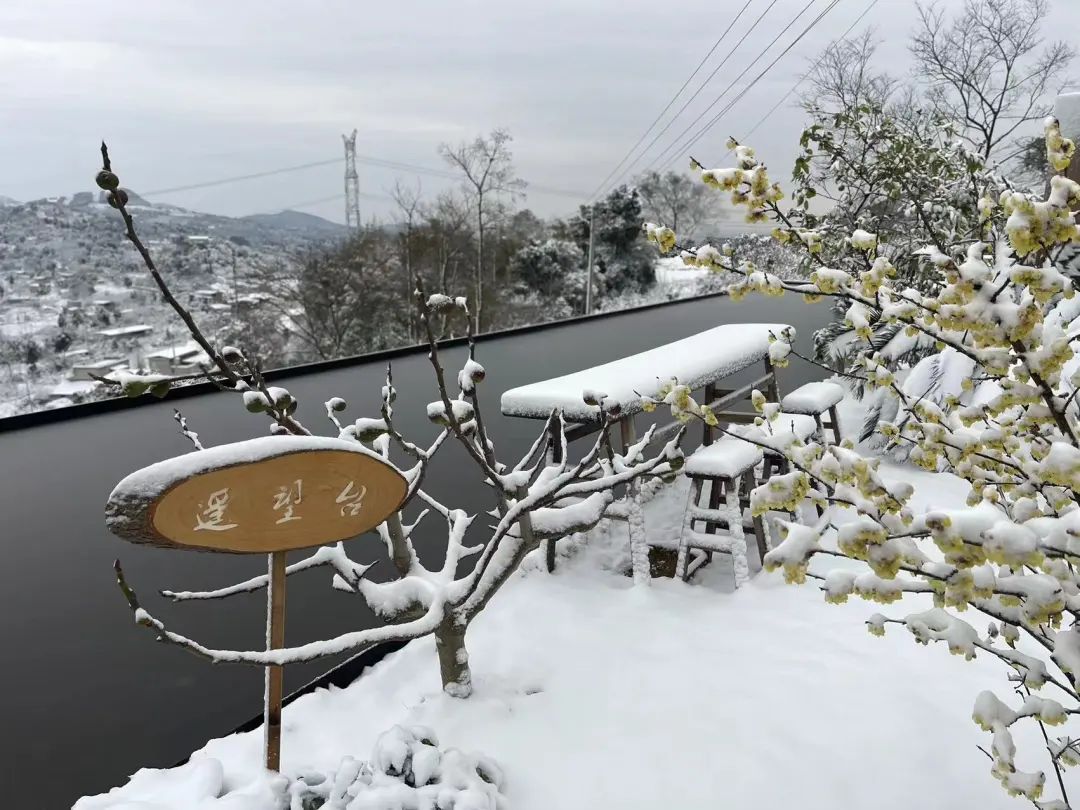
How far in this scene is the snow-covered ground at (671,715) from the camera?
1.41 metres

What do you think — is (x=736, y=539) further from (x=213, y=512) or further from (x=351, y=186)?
(x=351, y=186)

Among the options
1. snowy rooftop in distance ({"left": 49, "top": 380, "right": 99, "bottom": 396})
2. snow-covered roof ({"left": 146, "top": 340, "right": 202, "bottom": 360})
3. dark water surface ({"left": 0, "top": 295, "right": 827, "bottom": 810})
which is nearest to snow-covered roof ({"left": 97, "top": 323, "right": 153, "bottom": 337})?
snow-covered roof ({"left": 146, "top": 340, "right": 202, "bottom": 360})

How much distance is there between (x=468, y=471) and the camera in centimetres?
377

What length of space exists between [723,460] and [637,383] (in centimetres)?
40

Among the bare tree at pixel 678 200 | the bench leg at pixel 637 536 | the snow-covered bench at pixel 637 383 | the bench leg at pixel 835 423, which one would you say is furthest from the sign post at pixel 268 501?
the bare tree at pixel 678 200

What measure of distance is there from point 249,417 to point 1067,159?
167 inches

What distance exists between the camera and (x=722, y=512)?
8.18 feet

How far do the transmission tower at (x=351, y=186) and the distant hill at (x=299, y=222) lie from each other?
0.45 m

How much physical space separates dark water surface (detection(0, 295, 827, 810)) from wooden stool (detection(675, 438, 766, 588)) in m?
0.71

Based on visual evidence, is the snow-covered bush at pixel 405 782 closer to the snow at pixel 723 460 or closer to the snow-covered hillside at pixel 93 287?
the snow at pixel 723 460

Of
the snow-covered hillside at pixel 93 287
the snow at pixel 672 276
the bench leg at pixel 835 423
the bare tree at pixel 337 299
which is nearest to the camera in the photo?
the bench leg at pixel 835 423

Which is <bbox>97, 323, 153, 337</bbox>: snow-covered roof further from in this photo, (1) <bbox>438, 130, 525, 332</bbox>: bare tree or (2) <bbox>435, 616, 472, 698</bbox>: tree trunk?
(2) <bbox>435, 616, 472, 698</bbox>: tree trunk

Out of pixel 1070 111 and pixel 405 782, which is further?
pixel 1070 111

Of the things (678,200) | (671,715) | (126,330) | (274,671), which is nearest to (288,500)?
(274,671)
